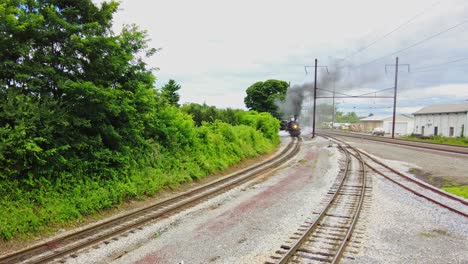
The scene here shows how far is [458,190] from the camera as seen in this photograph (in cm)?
1183

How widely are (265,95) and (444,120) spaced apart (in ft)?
100

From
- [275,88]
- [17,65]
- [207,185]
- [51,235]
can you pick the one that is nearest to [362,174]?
[207,185]

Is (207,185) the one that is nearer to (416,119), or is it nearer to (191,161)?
(191,161)

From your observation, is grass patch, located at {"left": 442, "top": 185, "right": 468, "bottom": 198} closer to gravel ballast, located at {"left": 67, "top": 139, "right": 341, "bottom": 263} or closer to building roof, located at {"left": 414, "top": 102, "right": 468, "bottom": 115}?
gravel ballast, located at {"left": 67, "top": 139, "right": 341, "bottom": 263}

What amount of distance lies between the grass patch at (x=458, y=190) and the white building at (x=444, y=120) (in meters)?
43.2

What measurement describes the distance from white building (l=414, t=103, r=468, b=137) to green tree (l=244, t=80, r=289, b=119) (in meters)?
27.0

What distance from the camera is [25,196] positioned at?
301 inches

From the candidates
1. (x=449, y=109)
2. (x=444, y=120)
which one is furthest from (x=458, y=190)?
(x=449, y=109)

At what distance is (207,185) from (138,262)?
22.5 ft

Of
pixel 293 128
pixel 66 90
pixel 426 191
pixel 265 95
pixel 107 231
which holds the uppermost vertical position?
pixel 265 95

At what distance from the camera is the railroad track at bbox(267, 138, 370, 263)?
6.25 meters

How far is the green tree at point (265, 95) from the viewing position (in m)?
50.4

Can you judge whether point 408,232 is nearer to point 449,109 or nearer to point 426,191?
point 426,191

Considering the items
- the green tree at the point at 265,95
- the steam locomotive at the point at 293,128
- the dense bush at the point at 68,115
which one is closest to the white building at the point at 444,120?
the steam locomotive at the point at 293,128
